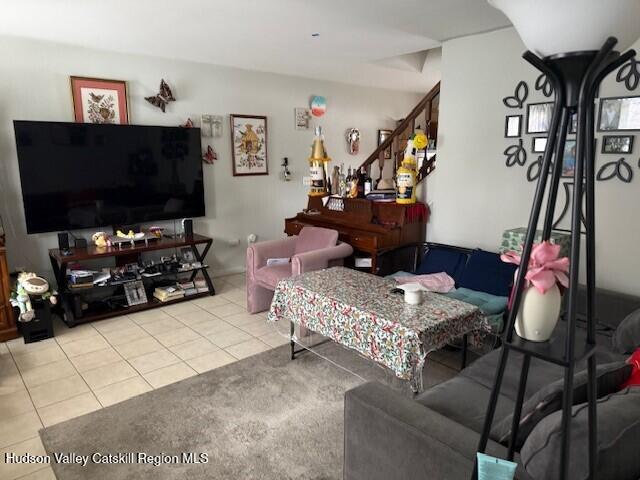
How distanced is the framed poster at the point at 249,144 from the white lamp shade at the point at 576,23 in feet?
13.8

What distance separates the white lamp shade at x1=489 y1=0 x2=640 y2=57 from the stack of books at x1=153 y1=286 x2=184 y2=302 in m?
3.84

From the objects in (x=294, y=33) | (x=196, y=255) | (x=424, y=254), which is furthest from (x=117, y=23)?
(x=424, y=254)

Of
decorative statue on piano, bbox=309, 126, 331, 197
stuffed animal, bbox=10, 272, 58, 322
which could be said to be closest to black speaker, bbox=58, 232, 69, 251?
stuffed animal, bbox=10, 272, 58, 322

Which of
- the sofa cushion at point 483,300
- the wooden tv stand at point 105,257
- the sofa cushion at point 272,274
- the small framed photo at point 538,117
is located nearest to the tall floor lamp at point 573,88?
the sofa cushion at point 483,300

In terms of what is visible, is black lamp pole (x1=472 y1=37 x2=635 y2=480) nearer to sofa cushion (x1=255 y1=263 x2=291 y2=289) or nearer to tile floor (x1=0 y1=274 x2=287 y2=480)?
tile floor (x1=0 y1=274 x2=287 y2=480)

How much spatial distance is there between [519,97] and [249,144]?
9.66 feet

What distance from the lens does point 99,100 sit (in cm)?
395

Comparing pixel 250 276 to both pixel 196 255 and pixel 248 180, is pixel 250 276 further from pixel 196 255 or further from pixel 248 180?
pixel 248 180

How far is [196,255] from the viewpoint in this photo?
4379 millimetres

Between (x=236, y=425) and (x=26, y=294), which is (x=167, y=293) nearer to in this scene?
(x=26, y=294)

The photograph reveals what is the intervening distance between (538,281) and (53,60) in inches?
166

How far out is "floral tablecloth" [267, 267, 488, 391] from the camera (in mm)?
2139


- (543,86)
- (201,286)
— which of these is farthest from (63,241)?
(543,86)

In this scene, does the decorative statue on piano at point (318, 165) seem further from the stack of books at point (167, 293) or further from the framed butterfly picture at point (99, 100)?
the framed butterfly picture at point (99, 100)
